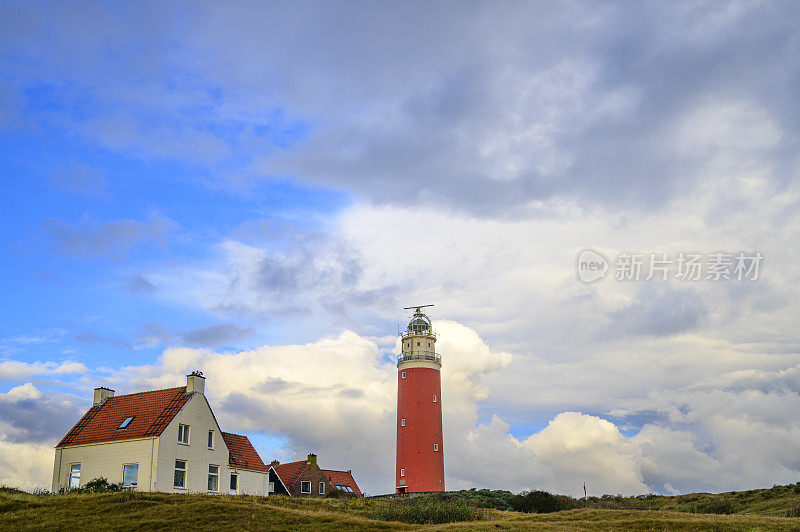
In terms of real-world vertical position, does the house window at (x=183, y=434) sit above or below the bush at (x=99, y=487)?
above

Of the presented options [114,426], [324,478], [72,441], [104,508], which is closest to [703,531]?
[104,508]

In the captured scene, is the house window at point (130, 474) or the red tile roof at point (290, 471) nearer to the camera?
the house window at point (130, 474)

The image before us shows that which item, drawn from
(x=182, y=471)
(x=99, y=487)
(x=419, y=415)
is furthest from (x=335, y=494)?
(x=99, y=487)

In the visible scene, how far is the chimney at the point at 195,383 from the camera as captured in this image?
42.3m

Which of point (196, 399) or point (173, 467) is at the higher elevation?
point (196, 399)

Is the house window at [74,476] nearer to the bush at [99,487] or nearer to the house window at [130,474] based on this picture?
the bush at [99,487]

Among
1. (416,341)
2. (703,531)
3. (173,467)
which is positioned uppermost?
(416,341)

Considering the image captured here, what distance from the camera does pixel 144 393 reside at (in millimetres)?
43969

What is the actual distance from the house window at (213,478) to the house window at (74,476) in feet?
24.4

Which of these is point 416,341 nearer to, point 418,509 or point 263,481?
point 263,481

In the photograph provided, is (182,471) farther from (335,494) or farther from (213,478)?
(335,494)

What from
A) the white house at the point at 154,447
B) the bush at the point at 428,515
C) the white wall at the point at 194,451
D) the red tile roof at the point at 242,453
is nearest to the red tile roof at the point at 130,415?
the white house at the point at 154,447

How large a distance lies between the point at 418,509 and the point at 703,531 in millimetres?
13112

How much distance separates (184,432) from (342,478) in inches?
1261
